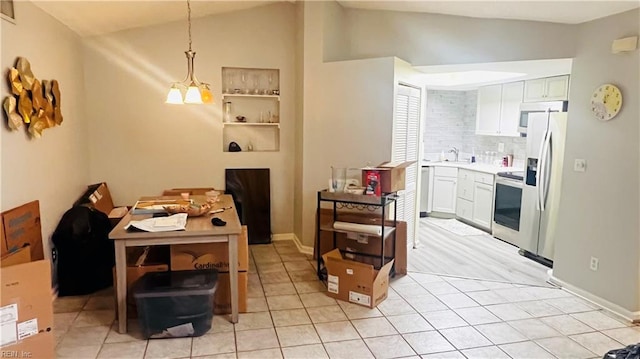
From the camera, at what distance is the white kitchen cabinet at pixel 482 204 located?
5801 millimetres

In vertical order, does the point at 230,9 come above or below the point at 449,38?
above

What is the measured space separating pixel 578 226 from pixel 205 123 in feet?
13.0

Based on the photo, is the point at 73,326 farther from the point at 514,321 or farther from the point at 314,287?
the point at 514,321

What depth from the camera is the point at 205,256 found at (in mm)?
3162

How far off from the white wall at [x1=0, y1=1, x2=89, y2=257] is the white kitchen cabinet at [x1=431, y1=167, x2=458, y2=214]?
4847 mm

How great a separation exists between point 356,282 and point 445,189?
3634 mm

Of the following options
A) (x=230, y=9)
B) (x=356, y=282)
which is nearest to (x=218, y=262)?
(x=356, y=282)

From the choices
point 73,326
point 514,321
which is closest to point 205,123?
point 73,326

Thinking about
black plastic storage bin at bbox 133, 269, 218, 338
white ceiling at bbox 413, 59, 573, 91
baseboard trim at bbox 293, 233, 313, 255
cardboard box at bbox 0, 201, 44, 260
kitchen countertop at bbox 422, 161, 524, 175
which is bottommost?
baseboard trim at bbox 293, 233, 313, 255

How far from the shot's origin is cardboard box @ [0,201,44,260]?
8.98 ft

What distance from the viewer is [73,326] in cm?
300

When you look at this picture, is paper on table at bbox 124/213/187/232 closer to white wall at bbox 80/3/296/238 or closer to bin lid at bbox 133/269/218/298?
bin lid at bbox 133/269/218/298

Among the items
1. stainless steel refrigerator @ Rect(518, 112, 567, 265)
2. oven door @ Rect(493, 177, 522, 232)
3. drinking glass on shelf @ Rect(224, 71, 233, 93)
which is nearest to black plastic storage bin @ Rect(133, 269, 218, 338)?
drinking glass on shelf @ Rect(224, 71, 233, 93)

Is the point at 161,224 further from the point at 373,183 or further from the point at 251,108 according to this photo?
the point at 251,108
